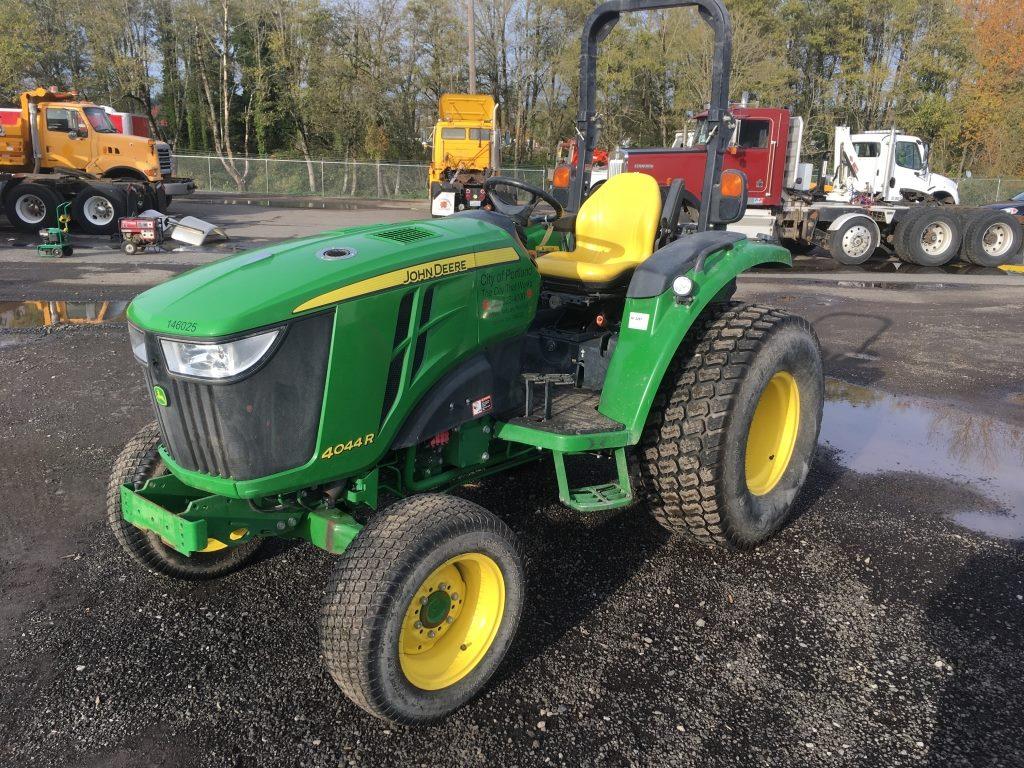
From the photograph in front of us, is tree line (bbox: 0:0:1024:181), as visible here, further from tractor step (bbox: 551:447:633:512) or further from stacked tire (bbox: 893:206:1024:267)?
tractor step (bbox: 551:447:633:512)

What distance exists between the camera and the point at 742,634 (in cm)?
296

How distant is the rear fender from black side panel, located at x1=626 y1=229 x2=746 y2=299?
3cm

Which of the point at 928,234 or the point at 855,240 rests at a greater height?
the point at 928,234

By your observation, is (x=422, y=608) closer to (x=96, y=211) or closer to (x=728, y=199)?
(x=728, y=199)

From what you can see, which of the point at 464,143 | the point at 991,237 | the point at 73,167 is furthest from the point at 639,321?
the point at 464,143

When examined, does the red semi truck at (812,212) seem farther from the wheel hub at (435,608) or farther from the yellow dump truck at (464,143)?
the wheel hub at (435,608)

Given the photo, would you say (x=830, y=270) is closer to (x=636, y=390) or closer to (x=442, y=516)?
(x=636, y=390)

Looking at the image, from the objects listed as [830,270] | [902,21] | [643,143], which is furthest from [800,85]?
[830,270]

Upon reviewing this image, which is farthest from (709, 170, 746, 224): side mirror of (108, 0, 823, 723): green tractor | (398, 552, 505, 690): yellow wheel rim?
(398, 552, 505, 690): yellow wheel rim

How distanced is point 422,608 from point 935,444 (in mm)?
3872

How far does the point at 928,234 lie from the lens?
13.5 m

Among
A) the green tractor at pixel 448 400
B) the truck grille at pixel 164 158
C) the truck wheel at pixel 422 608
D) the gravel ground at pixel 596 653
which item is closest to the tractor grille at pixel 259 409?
the green tractor at pixel 448 400

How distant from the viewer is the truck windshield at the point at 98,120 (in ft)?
55.5

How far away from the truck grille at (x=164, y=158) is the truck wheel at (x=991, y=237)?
16772 mm
